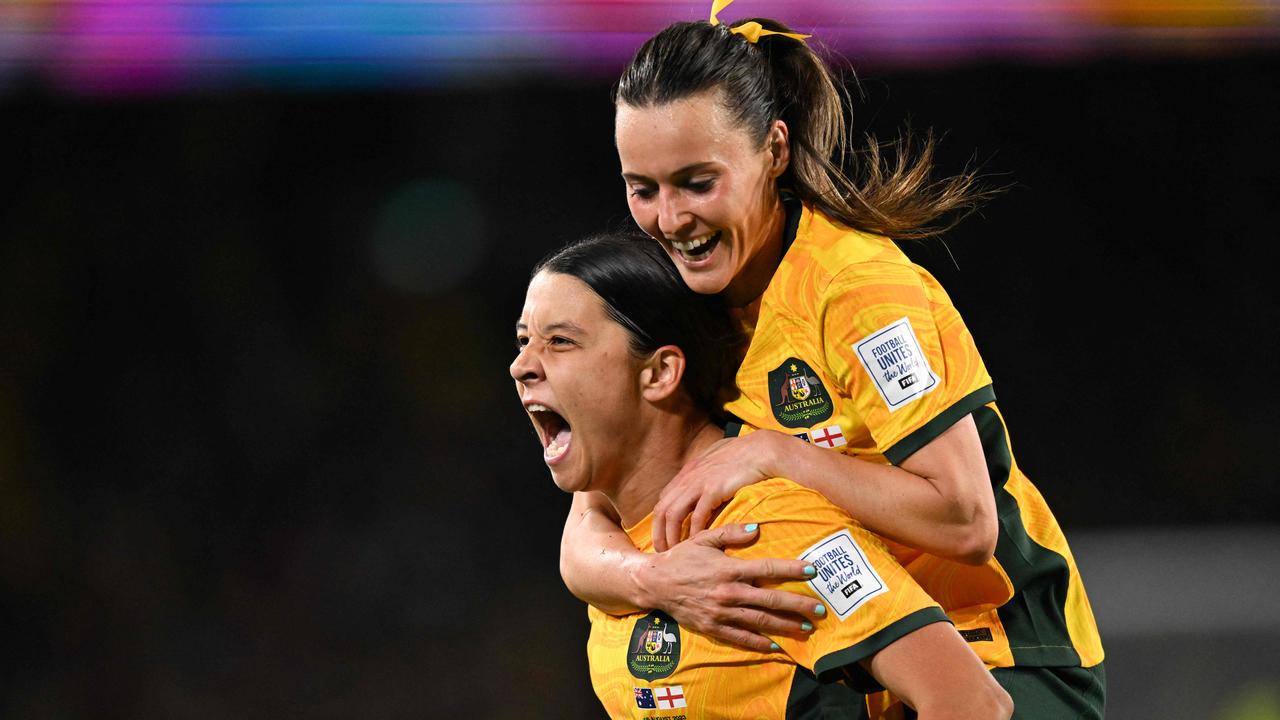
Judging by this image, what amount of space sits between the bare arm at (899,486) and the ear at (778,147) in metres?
0.49

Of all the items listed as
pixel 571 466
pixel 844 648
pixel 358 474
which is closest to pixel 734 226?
pixel 571 466

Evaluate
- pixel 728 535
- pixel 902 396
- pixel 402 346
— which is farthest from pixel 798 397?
pixel 402 346

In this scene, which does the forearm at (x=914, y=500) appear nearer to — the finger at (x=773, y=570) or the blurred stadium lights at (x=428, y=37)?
the finger at (x=773, y=570)

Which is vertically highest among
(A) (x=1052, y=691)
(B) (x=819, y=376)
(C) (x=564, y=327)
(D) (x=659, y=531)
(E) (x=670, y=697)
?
(C) (x=564, y=327)

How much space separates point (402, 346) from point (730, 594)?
4021 mm

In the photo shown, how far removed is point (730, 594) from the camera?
5.87 ft

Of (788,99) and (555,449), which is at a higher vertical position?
(788,99)

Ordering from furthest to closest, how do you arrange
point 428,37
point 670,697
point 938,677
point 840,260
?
point 428,37
point 840,260
point 670,697
point 938,677

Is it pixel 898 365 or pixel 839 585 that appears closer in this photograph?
pixel 839 585

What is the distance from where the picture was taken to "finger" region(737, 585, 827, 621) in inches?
68.7

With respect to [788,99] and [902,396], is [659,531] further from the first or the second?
[788,99]

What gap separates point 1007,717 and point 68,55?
5.12m

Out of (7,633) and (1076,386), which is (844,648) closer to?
(1076,386)

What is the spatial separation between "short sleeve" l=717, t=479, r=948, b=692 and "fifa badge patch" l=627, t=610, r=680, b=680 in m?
0.18
